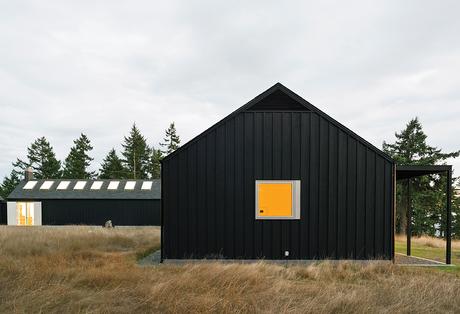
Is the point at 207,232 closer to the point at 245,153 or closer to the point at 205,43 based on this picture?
the point at 245,153

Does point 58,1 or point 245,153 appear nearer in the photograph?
point 245,153

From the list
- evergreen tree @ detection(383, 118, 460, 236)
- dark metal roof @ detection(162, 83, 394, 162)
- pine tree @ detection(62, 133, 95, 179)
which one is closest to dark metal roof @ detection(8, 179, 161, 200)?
dark metal roof @ detection(162, 83, 394, 162)

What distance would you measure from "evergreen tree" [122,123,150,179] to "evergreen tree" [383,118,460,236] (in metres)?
39.4

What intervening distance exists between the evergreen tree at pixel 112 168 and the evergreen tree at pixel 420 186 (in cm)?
4177

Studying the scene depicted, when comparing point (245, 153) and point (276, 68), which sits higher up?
point (276, 68)

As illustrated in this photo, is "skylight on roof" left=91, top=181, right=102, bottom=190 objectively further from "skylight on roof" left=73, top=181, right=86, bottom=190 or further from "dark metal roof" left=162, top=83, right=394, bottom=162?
"dark metal roof" left=162, top=83, right=394, bottom=162

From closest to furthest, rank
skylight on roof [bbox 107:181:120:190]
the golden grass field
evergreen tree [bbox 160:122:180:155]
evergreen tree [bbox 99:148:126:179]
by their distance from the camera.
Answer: the golden grass field
skylight on roof [bbox 107:181:120:190]
evergreen tree [bbox 99:148:126:179]
evergreen tree [bbox 160:122:180:155]

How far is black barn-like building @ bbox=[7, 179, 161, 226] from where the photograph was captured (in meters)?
26.5

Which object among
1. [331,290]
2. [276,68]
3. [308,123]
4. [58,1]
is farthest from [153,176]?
[331,290]

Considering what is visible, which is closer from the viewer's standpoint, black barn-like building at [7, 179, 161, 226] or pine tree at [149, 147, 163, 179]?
black barn-like building at [7, 179, 161, 226]

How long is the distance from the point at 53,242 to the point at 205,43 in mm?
11438

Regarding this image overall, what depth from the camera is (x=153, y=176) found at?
51.5 meters

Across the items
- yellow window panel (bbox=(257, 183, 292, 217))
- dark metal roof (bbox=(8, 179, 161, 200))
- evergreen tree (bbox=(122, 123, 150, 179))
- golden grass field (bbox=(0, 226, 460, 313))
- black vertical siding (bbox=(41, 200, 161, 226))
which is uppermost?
evergreen tree (bbox=(122, 123, 150, 179))

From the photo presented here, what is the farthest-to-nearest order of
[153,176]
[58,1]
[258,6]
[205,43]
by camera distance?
[153,176] → [205,43] → [258,6] → [58,1]
